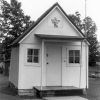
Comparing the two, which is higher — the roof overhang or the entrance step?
the roof overhang

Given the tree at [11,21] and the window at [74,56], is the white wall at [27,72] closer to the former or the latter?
the window at [74,56]

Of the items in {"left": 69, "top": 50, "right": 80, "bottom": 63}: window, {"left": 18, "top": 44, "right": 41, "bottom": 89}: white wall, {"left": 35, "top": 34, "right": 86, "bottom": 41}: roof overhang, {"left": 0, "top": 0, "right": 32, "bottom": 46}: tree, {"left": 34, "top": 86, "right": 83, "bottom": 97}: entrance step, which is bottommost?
{"left": 34, "top": 86, "right": 83, "bottom": 97}: entrance step

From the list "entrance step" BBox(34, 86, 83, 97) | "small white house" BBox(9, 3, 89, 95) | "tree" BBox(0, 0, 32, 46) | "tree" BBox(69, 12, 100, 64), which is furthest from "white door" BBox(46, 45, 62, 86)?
"tree" BBox(69, 12, 100, 64)

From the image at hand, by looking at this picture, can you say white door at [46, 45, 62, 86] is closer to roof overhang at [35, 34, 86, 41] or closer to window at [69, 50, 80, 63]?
window at [69, 50, 80, 63]

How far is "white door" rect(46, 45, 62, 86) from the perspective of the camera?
13.7 meters

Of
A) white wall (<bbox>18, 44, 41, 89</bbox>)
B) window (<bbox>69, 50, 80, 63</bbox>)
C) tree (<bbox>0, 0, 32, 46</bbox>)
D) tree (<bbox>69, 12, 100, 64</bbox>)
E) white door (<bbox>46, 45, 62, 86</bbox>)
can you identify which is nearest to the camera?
white wall (<bbox>18, 44, 41, 89</bbox>)

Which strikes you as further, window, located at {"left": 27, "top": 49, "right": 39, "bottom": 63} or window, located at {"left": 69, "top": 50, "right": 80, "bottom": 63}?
window, located at {"left": 69, "top": 50, "right": 80, "bottom": 63}

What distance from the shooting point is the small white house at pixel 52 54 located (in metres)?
13.1

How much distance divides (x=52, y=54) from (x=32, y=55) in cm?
119

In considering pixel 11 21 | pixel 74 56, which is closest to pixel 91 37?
pixel 11 21

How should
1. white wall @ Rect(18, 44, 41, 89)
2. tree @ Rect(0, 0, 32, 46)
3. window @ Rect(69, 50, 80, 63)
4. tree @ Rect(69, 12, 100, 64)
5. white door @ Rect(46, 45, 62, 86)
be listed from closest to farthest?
white wall @ Rect(18, 44, 41, 89) → white door @ Rect(46, 45, 62, 86) → window @ Rect(69, 50, 80, 63) → tree @ Rect(0, 0, 32, 46) → tree @ Rect(69, 12, 100, 64)

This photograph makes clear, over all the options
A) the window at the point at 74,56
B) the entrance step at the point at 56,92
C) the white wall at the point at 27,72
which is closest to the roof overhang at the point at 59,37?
the white wall at the point at 27,72

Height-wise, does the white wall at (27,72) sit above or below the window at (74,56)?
below

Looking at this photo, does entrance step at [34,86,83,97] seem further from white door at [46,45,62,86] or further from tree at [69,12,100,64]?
tree at [69,12,100,64]
